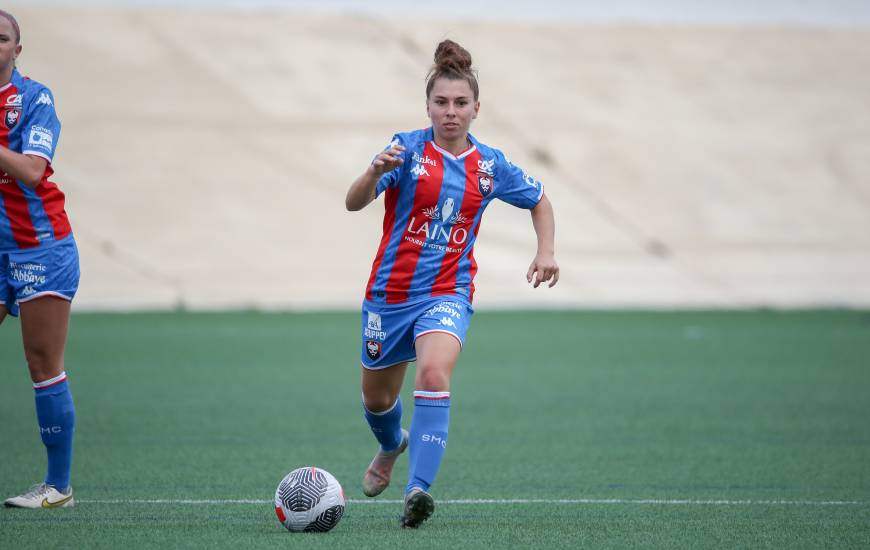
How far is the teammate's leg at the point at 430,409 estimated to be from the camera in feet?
16.4

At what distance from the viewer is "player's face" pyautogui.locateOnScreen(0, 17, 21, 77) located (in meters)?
5.13

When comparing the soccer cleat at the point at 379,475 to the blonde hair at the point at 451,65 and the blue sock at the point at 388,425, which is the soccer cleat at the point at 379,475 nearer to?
the blue sock at the point at 388,425

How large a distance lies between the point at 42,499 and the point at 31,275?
1012 mm

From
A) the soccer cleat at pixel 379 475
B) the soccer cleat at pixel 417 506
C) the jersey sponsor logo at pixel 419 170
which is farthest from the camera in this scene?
the soccer cleat at pixel 379 475

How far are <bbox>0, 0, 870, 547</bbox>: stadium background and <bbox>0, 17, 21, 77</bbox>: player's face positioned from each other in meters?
1.94

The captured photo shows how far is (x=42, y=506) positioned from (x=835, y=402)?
6.44 metres

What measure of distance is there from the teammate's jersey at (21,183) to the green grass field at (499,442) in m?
1.22

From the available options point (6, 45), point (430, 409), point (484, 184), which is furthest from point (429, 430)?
point (6, 45)

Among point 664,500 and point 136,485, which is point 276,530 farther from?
point 664,500

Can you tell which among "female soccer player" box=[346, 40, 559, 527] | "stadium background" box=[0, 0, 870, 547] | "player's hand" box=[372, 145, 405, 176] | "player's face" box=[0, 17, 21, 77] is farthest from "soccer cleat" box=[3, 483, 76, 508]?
"player's hand" box=[372, 145, 405, 176]

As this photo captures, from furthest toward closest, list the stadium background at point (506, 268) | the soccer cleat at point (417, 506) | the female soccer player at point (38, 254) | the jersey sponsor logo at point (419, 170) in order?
1. the stadium background at point (506, 268)
2. the jersey sponsor logo at point (419, 170)
3. the female soccer player at point (38, 254)
4. the soccer cleat at point (417, 506)

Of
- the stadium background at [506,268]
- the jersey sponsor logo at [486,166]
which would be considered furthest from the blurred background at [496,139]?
the jersey sponsor logo at [486,166]

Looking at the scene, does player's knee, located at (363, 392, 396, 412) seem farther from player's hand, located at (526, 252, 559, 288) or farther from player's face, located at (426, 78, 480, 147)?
player's face, located at (426, 78, 480, 147)

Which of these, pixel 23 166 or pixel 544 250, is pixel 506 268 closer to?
pixel 544 250
